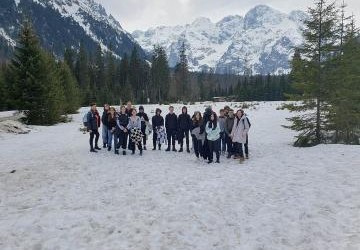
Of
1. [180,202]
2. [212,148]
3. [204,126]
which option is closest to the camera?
[180,202]

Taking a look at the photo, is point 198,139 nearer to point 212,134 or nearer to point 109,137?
point 212,134

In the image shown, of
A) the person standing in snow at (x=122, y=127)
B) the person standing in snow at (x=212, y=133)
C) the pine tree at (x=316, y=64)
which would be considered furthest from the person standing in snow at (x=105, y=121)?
the pine tree at (x=316, y=64)

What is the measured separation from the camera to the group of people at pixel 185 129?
1585 centimetres

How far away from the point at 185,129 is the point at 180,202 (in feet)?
28.2

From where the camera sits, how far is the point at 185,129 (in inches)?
724

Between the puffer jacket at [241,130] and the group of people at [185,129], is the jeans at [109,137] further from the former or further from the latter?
the puffer jacket at [241,130]

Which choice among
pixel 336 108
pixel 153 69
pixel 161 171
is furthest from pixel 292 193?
pixel 153 69

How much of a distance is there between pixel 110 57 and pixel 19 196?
279ft

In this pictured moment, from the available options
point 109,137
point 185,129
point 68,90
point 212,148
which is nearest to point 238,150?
point 212,148

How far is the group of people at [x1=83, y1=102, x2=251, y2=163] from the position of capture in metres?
15.9

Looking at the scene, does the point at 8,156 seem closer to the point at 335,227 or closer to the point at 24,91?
the point at 335,227

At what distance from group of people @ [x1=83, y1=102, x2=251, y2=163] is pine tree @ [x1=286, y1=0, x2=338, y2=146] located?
4786 millimetres

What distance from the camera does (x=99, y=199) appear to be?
1031 centimetres

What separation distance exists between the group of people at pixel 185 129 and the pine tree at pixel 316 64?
188 inches
